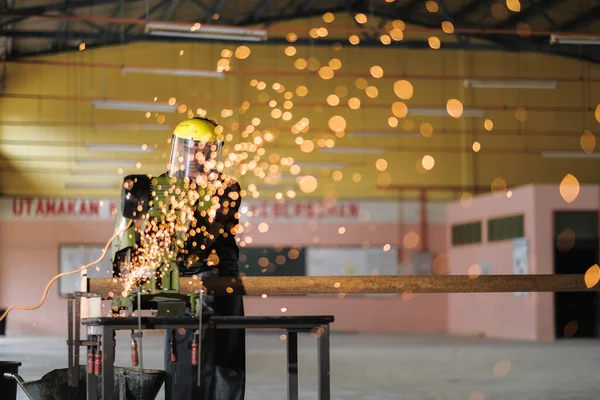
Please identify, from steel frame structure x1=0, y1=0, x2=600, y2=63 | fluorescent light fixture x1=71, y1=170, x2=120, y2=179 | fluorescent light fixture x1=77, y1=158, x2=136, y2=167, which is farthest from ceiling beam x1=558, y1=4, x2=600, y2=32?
fluorescent light fixture x1=71, y1=170, x2=120, y2=179

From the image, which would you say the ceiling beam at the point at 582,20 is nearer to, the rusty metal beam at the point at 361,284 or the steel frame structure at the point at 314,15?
the steel frame structure at the point at 314,15

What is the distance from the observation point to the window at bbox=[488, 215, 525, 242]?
1855 cm

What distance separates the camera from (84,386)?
4.75 m

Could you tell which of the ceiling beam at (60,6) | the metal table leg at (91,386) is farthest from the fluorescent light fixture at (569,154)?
the metal table leg at (91,386)

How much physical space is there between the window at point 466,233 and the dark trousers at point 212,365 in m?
15.9

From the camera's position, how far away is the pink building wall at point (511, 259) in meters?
18.0

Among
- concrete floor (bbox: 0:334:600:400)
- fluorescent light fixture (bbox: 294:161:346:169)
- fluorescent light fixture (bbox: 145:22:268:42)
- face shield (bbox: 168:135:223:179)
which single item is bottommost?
concrete floor (bbox: 0:334:600:400)

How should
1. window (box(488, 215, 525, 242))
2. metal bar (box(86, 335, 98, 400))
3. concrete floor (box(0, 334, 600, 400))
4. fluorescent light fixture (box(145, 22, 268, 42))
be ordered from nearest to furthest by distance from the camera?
metal bar (box(86, 335, 98, 400)) < concrete floor (box(0, 334, 600, 400)) < fluorescent light fixture (box(145, 22, 268, 42)) < window (box(488, 215, 525, 242))

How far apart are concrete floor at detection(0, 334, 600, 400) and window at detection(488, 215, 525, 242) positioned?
2.60 m

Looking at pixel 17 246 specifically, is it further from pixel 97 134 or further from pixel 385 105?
pixel 385 105

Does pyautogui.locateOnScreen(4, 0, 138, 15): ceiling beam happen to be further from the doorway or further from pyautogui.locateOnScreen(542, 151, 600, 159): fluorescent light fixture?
the doorway

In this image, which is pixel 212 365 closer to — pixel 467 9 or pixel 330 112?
pixel 467 9

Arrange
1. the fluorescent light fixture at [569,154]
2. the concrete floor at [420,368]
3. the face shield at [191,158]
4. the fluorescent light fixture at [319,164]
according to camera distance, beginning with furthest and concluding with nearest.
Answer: the fluorescent light fixture at [319,164]
the fluorescent light fixture at [569,154]
the concrete floor at [420,368]
the face shield at [191,158]

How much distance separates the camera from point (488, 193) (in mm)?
21078
